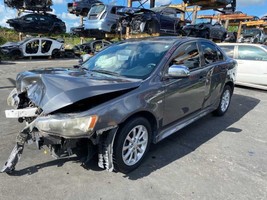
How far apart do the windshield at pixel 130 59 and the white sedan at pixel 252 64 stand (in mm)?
5970

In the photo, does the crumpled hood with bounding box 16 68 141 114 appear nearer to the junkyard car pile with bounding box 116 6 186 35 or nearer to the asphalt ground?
the asphalt ground

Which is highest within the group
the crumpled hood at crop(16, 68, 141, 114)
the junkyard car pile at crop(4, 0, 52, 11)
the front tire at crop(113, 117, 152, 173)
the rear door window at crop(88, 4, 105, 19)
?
the junkyard car pile at crop(4, 0, 52, 11)

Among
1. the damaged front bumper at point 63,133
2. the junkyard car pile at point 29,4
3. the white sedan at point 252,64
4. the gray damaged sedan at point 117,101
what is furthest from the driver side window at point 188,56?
the junkyard car pile at point 29,4

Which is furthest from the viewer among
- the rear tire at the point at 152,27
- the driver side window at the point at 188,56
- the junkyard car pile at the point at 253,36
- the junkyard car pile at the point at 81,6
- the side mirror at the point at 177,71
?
the junkyard car pile at the point at 253,36

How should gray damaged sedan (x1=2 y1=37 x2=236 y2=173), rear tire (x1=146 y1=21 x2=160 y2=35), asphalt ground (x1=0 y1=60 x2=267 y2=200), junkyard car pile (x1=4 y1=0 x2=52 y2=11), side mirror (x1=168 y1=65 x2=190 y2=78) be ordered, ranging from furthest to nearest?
junkyard car pile (x1=4 y1=0 x2=52 y2=11) → rear tire (x1=146 y1=21 x2=160 y2=35) → side mirror (x1=168 y1=65 x2=190 y2=78) → asphalt ground (x1=0 y1=60 x2=267 y2=200) → gray damaged sedan (x1=2 y1=37 x2=236 y2=173)

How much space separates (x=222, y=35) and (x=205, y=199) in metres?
16.2

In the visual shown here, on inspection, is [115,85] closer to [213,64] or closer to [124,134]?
[124,134]

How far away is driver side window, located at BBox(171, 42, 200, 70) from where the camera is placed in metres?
3.83

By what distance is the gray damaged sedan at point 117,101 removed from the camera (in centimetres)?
268

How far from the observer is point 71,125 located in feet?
8.43

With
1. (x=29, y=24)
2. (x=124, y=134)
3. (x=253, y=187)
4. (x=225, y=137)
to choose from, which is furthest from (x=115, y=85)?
(x=29, y=24)

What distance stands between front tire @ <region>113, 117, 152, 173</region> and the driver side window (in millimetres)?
1111

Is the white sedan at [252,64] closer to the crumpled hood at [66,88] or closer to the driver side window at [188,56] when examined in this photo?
the driver side window at [188,56]

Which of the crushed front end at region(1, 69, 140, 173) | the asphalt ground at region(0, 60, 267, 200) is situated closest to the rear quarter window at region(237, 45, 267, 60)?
the asphalt ground at region(0, 60, 267, 200)
